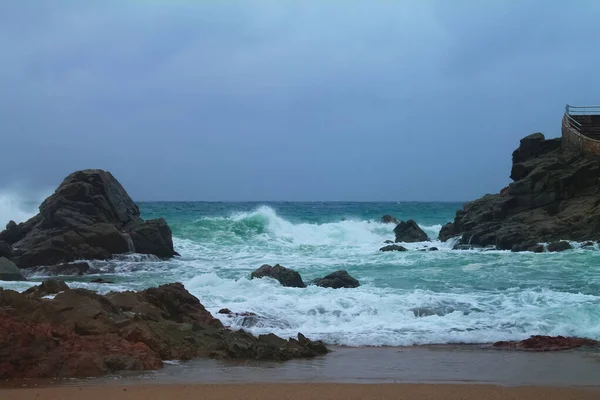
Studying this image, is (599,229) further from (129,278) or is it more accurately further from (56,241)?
(56,241)

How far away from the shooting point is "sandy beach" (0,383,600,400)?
5793 millimetres

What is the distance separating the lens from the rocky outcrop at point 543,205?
24.0m

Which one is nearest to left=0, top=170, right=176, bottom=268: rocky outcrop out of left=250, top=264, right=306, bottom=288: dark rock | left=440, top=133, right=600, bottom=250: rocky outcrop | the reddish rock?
left=250, top=264, right=306, bottom=288: dark rock

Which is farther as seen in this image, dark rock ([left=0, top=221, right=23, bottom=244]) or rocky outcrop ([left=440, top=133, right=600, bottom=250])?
rocky outcrop ([left=440, top=133, right=600, bottom=250])

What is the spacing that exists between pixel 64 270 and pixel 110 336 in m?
12.9

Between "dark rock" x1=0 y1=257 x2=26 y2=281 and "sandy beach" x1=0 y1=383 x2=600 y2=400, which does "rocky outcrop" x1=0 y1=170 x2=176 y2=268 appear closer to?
"dark rock" x1=0 y1=257 x2=26 y2=281

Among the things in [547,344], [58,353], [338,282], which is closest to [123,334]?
[58,353]

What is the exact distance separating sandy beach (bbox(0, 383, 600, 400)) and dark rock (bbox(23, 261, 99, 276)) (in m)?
14.2

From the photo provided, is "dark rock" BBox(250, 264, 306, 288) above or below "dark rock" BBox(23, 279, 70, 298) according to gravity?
below

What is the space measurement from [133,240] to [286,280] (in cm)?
1000

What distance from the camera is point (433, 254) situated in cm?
2375

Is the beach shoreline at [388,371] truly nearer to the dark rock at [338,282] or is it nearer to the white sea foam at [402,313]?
the white sea foam at [402,313]

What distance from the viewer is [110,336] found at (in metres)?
7.80

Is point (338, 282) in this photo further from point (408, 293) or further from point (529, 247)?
point (529, 247)
